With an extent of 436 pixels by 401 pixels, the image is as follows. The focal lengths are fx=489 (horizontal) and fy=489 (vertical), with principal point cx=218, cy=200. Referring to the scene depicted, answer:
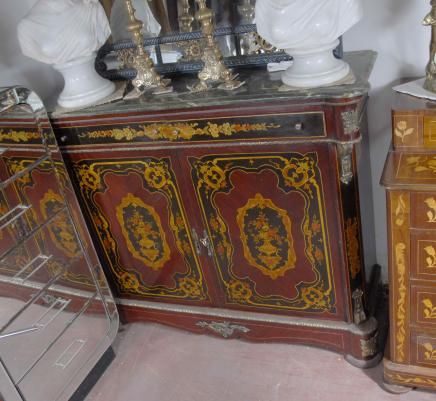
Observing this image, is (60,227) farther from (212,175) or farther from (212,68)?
(212,68)

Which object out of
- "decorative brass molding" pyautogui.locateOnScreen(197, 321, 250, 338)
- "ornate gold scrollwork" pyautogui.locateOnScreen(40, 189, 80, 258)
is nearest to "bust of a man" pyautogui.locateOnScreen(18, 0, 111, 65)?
"ornate gold scrollwork" pyautogui.locateOnScreen(40, 189, 80, 258)

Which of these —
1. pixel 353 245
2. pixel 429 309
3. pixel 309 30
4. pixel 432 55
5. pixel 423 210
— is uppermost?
pixel 309 30

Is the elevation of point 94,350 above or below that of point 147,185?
below

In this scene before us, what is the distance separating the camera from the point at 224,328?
2031 millimetres

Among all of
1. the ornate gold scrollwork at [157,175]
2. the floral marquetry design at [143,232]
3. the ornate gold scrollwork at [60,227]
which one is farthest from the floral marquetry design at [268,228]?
the ornate gold scrollwork at [60,227]

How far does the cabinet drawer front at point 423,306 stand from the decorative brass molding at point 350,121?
1.69 feet

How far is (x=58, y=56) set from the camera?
168 centimetres

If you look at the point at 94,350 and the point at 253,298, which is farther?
the point at 94,350

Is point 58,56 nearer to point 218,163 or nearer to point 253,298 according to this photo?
point 218,163

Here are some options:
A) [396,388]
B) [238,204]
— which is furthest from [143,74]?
[396,388]

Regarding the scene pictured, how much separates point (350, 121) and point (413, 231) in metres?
0.36

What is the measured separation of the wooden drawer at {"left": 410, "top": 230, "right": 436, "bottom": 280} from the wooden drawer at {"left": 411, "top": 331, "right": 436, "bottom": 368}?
23 cm

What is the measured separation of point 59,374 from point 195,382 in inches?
21.3

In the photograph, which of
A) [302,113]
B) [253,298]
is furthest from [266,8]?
[253,298]
